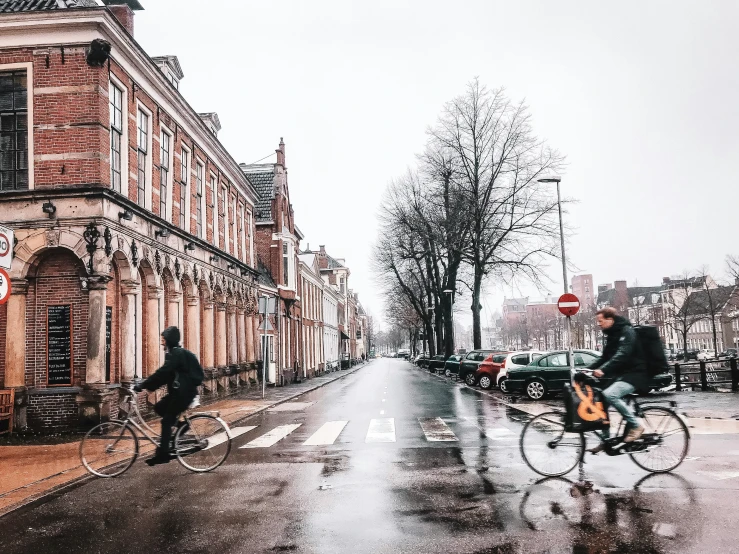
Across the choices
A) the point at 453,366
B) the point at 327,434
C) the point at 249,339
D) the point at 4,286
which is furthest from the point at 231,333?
the point at 4,286

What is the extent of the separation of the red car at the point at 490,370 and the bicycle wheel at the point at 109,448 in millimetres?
19510

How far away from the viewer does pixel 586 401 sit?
7637mm

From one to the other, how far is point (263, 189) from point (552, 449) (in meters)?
A: 34.1

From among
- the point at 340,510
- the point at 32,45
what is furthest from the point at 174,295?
the point at 340,510

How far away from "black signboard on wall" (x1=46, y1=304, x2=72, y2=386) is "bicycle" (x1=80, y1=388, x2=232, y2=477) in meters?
6.64

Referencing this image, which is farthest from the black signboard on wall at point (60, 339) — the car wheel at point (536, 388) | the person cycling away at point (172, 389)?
the car wheel at point (536, 388)

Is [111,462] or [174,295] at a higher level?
[174,295]

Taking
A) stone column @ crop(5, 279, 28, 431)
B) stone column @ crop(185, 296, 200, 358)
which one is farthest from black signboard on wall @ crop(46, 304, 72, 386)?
stone column @ crop(185, 296, 200, 358)

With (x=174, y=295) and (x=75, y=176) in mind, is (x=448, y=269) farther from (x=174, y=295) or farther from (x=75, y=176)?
(x=75, y=176)

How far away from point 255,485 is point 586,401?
163 inches

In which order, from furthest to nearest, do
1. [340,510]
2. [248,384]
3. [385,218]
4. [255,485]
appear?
[385,218] < [248,384] < [255,485] < [340,510]

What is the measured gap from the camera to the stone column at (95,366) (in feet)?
46.1

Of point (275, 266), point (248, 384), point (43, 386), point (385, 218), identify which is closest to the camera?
point (43, 386)

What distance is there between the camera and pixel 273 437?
12.2 m
